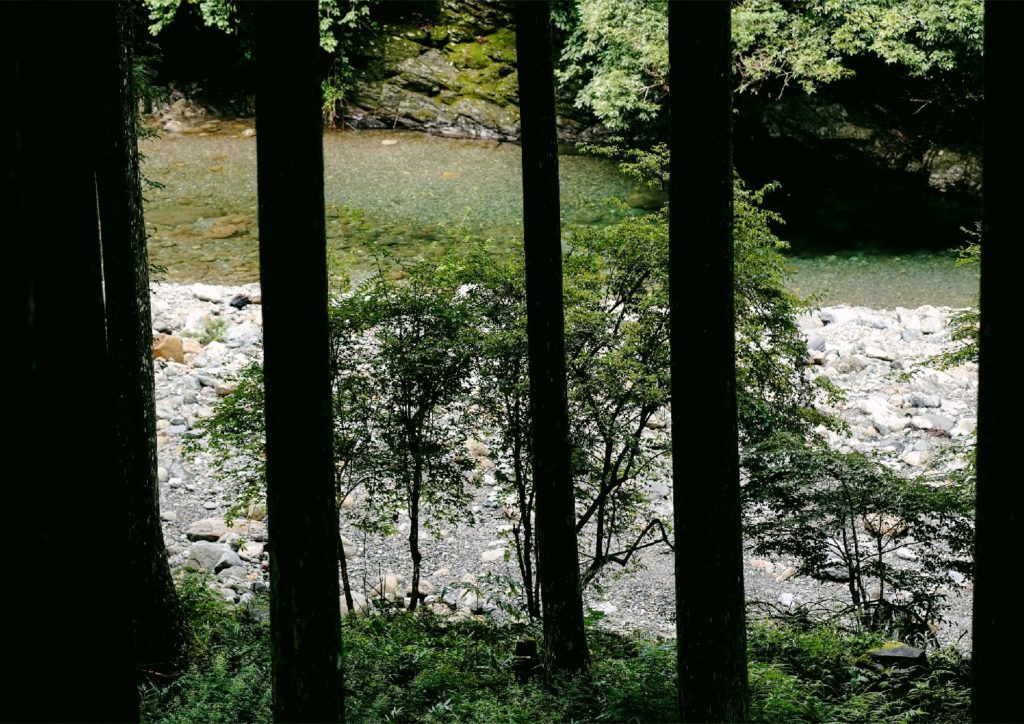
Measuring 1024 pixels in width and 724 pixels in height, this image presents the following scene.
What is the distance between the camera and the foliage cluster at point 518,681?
5113mm

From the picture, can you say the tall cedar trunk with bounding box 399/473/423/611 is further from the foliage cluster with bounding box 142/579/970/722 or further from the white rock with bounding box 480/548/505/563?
the white rock with bounding box 480/548/505/563

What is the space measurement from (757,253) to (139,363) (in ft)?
14.7

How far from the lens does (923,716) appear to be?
5.13 m

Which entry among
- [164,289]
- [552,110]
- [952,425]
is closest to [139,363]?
[552,110]

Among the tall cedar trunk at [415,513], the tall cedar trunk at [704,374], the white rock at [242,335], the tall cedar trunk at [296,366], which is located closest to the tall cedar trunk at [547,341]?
the tall cedar trunk at [704,374]

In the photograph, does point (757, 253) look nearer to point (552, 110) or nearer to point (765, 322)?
point (765, 322)

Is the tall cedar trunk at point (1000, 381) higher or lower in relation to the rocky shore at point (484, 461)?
higher

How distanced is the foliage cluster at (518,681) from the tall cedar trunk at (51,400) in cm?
264

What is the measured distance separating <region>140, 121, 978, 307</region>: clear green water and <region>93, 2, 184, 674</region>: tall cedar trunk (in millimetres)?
9737

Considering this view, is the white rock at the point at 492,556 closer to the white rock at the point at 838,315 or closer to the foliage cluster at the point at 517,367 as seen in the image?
the foliage cluster at the point at 517,367

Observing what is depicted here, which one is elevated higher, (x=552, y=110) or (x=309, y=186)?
(x=552, y=110)

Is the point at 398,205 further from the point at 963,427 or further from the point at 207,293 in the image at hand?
the point at 963,427

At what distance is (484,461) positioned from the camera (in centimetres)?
1057

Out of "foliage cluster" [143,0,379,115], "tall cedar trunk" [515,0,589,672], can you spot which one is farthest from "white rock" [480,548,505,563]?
"foliage cluster" [143,0,379,115]
